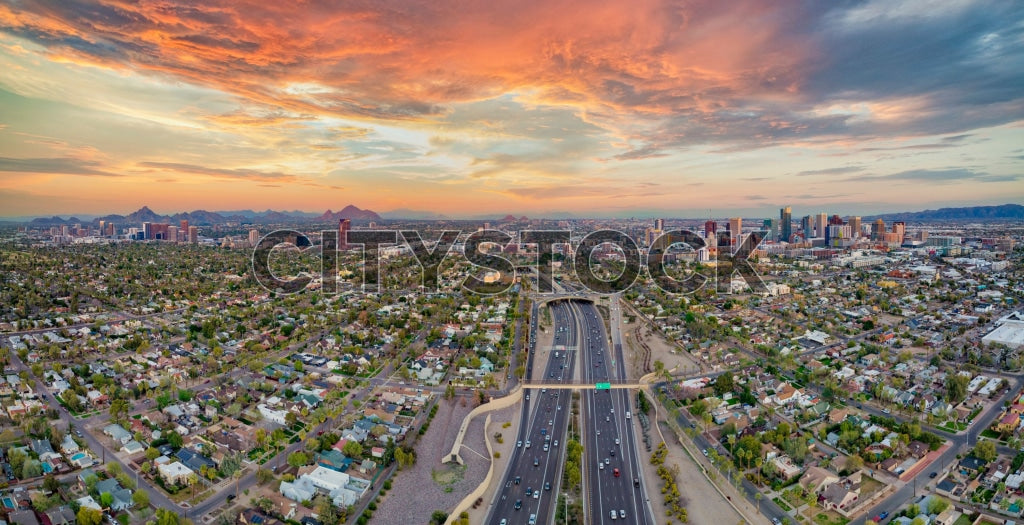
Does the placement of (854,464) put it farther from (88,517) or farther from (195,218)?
(195,218)

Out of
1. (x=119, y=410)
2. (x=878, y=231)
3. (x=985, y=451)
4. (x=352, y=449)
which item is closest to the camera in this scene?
(x=985, y=451)

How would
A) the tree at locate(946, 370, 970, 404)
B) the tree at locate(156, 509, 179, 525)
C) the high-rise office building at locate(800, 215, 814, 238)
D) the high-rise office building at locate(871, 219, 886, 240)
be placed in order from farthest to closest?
the high-rise office building at locate(800, 215, 814, 238)
the high-rise office building at locate(871, 219, 886, 240)
the tree at locate(946, 370, 970, 404)
the tree at locate(156, 509, 179, 525)

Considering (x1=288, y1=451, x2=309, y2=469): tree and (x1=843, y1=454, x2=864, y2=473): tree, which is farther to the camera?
(x1=843, y1=454, x2=864, y2=473): tree

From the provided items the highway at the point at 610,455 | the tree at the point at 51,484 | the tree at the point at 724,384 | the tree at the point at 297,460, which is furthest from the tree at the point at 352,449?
the tree at the point at 724,384

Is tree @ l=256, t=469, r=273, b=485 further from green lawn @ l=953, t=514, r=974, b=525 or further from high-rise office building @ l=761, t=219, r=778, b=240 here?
high-rise office building @ l=761, t=219, r=778, b=240

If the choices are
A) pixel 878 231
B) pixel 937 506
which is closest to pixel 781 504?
pixel 937 506

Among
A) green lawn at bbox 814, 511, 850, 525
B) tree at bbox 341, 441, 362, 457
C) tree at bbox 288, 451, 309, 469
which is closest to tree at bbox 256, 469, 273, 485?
tree at bbox 288, 451, 309, 469

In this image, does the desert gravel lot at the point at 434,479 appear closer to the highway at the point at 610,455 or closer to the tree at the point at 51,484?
the highway at the point at 610,455
